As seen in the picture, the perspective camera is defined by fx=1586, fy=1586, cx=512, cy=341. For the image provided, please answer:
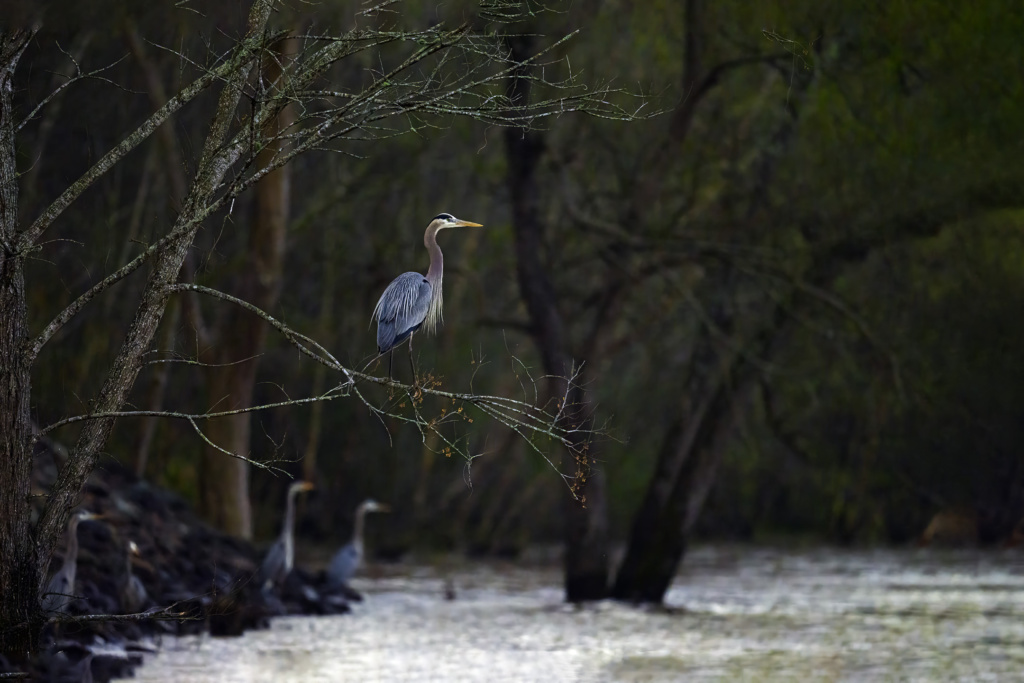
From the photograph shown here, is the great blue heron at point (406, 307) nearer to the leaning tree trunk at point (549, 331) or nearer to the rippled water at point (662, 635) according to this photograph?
the rippled water at point (662, 635)

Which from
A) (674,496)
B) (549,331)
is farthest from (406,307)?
(674,496)

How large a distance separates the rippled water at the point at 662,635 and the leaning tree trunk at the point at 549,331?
0.45 m

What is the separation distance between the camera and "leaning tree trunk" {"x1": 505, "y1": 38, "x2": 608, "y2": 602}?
52.6 feet

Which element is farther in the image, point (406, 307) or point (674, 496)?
point (674, 496)

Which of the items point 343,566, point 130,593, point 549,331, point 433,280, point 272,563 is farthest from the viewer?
point 343,566

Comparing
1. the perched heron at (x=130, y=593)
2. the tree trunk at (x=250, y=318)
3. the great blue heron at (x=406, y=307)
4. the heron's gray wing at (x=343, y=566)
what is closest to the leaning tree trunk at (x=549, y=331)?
the heron's gray wing at (x=343, y=566)

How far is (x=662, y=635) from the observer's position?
1342 centimetres

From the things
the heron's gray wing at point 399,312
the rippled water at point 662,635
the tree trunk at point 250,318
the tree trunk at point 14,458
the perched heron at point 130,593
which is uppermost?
the tree trunk at point 250,318

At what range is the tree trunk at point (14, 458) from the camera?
7.24m

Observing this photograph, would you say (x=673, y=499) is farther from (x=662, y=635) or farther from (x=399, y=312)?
(x=399, y=312)

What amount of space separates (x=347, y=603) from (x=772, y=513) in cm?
1339

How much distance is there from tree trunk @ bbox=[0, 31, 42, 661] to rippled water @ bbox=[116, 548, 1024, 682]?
10.4 ft

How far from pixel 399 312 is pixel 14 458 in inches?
90.1

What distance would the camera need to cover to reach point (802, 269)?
16156 millimetres
